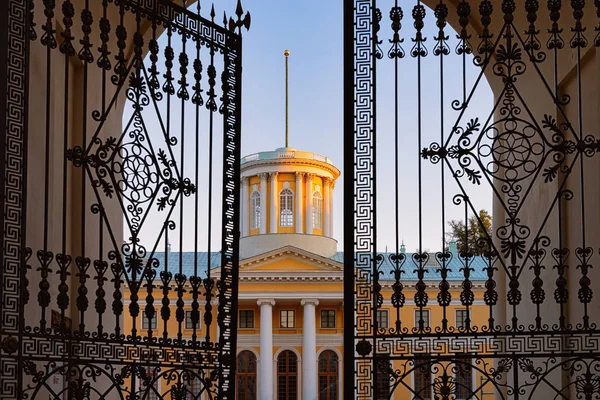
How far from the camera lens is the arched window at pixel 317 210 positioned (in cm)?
3629

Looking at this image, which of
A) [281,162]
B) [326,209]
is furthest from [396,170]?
[326,209]

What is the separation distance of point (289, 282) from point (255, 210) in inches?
129

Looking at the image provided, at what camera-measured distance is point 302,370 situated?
1405 inches

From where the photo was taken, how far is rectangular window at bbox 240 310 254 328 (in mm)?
35969

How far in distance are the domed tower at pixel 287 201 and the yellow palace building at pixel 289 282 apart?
4cm

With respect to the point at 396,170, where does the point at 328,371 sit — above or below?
below

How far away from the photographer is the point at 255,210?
3594 centimetres

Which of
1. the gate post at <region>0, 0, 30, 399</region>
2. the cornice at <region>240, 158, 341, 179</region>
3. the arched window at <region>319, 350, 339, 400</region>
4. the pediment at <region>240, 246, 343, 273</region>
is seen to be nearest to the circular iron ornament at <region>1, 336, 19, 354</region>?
the gate post at <region>0, 0, 30, 399</region>

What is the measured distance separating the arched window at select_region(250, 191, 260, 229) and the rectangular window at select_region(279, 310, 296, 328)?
3611 mm

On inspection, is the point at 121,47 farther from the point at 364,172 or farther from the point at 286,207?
the point at 286,207

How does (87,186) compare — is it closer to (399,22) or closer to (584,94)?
(399,22)

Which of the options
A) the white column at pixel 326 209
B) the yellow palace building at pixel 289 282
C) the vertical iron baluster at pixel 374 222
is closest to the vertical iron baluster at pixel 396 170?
the vertical iron baluster at pixel 374 222

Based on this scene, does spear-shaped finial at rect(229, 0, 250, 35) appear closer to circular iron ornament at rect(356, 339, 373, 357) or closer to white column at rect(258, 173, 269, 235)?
circular iron ornament at rect(356, 339, 373, 357)

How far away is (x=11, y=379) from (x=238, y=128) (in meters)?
2.39
